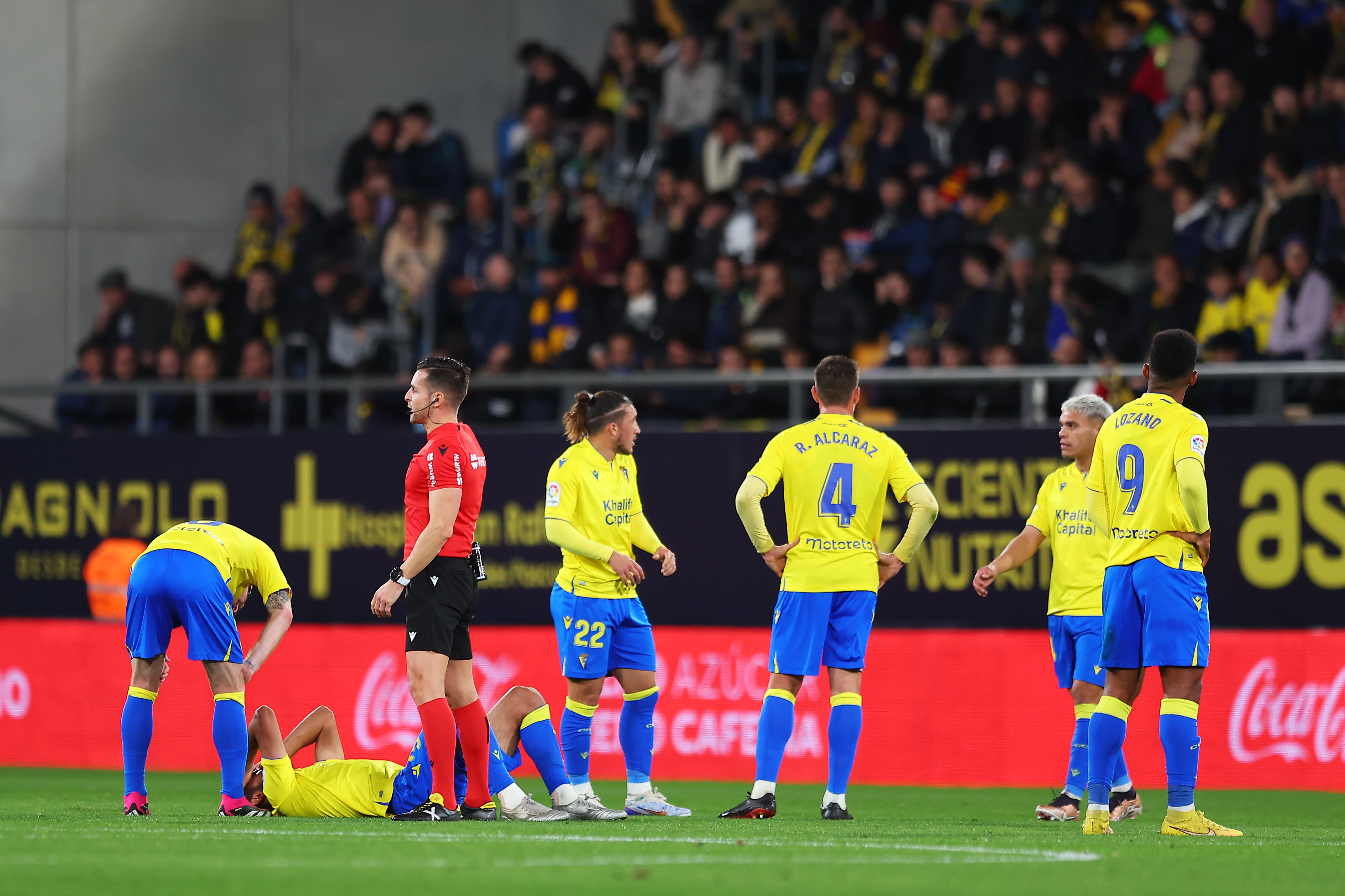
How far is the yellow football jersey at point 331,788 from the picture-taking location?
31.8 feet

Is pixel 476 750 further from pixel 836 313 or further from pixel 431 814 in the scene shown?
pixel 836 313

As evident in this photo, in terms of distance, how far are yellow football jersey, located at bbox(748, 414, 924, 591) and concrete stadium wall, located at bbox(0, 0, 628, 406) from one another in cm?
1274

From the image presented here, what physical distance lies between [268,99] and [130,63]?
1553 millimetres

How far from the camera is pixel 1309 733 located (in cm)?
1310

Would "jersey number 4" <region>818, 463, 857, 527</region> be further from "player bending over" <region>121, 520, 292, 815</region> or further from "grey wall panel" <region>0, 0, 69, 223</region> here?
"grey wall panel" <region>0, 0, 69, 223</region>

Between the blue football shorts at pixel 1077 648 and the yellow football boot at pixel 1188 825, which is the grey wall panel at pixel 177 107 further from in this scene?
the yellow football boot at pixel 1188 825

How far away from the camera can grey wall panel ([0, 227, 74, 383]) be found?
21.0 m

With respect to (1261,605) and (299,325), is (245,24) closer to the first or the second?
(299,325)

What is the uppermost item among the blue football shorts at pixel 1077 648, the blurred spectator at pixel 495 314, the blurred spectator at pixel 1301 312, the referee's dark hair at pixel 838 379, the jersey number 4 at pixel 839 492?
the blurred spectator at pixel 495 314

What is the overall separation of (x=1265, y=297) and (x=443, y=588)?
832 cm

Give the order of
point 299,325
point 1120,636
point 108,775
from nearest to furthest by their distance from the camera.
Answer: point 1120,636
point 108,775
point 299,325

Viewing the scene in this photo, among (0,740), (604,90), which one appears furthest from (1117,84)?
(0,740)

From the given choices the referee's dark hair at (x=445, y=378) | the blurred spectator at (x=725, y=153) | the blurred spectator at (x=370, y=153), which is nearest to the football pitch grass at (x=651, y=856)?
the referee's dark hair at (x=445, y=378)

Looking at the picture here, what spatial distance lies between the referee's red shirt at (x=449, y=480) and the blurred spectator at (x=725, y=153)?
9.83 meters
